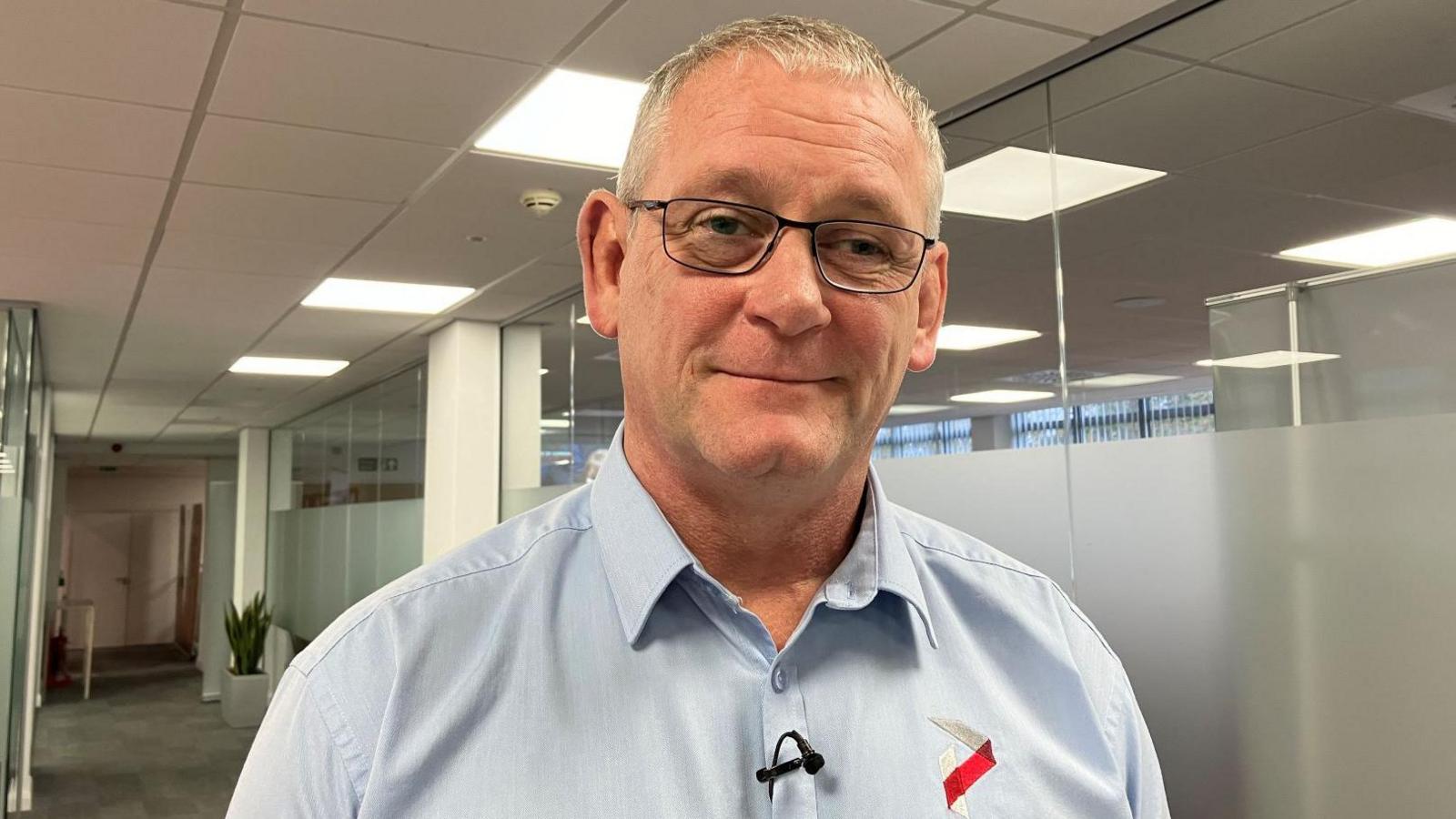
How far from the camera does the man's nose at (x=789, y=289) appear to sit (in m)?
0.87

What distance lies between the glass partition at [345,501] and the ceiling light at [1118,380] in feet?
16.4


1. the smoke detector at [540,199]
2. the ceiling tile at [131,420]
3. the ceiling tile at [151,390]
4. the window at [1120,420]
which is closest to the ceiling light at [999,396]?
the window at [1120,420]

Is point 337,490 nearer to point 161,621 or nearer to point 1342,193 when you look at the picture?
point 1342,193

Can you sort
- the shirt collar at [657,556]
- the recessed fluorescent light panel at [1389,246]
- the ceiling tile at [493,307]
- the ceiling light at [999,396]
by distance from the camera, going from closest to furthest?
1. the shirt collar at [657,556]
2. the recessed fluorescent light panel at [1389,246]
3. the ceiling light at [999,396]
4. the ceiling tile at [493,307]

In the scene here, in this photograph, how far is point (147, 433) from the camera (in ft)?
41.0

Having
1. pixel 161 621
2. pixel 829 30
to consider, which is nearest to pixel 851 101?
pixel 829 30

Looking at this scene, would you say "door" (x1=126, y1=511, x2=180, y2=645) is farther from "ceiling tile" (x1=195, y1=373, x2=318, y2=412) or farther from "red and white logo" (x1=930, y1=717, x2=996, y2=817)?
"red and white logo" (x1=930, y1=717, x2=996, y2=817)

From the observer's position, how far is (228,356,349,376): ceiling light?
7465mm

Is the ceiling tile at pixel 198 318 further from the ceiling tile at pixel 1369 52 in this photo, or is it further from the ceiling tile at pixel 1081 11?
the ceiling tile at pixel 1369 52

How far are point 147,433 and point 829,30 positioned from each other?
1321cm

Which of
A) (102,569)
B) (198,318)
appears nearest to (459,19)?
(198,318)

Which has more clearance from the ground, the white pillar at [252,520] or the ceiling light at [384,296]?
the ceiling light at [384,296]

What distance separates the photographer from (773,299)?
2.88ft

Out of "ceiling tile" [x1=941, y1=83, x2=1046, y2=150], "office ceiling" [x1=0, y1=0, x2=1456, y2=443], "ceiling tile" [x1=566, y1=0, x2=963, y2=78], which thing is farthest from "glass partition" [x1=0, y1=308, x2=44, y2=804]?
"ceiling tile" [x1=941, y1=83, x2=1046, y2=150]
